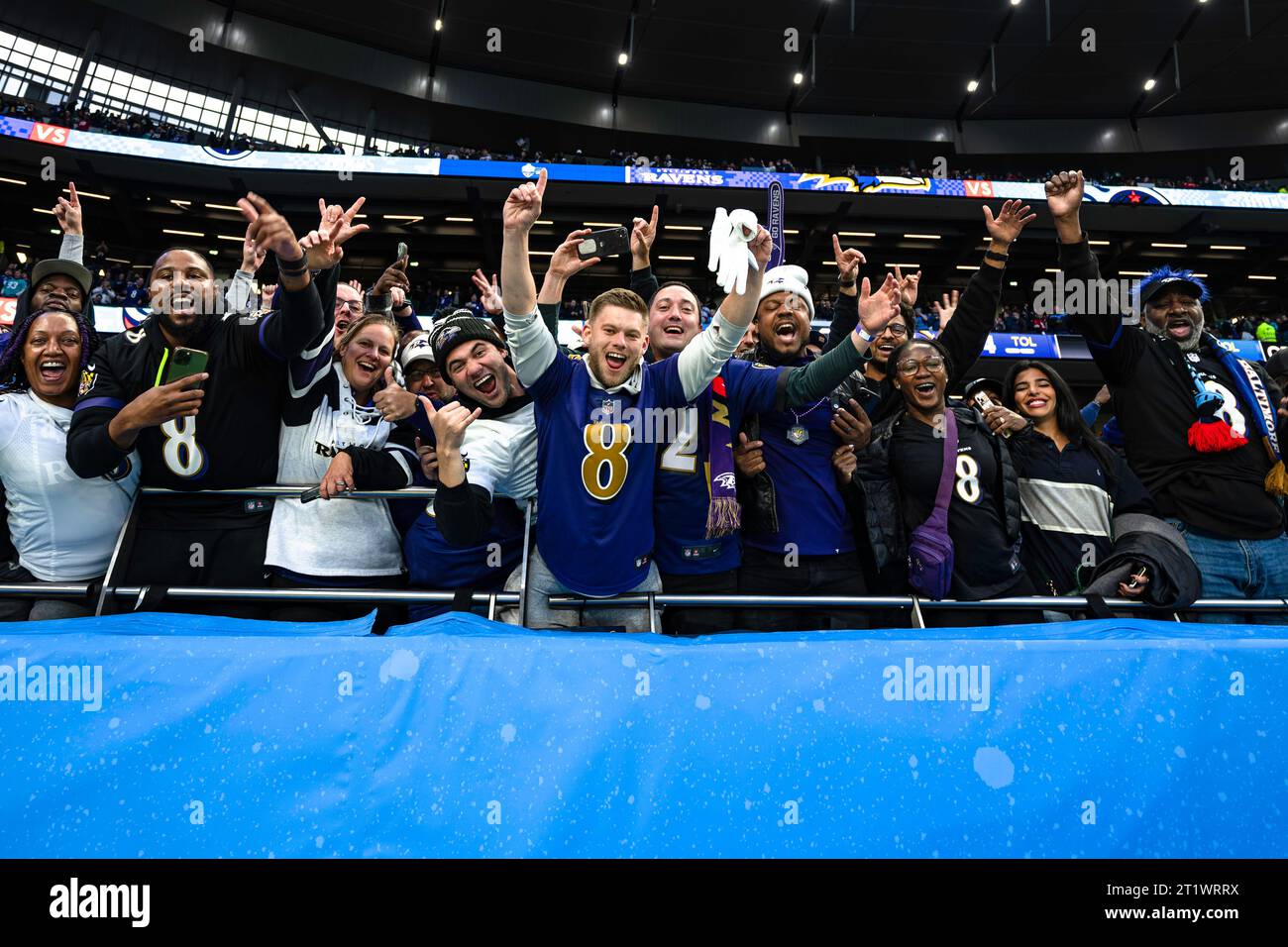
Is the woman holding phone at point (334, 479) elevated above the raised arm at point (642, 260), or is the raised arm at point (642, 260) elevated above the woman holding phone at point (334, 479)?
the raised arm at point (642, 260)

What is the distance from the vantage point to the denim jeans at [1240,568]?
2.85m

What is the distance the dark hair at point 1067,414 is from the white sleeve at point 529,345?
2.00m

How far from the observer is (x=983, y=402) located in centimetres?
333

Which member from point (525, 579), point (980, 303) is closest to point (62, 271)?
point (525, 579)

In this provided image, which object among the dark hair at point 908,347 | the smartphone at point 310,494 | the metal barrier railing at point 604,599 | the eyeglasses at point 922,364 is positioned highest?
the dark hair at point 908,347

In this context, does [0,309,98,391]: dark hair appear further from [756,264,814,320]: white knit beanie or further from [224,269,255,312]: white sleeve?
[756,264,814,320]: white knit beanie

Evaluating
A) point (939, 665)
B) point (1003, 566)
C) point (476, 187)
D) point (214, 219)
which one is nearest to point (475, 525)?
point (939, 665)

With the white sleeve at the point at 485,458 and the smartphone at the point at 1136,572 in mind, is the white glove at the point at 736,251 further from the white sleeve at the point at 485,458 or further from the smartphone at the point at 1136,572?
the smartphone at the point at 1136,572

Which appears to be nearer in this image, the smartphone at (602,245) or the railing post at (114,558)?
the railing post at (114,558)

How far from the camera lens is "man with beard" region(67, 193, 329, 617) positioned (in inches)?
101

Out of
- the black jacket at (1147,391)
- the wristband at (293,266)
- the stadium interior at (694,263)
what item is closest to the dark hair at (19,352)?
the stadium interior at (694,263)

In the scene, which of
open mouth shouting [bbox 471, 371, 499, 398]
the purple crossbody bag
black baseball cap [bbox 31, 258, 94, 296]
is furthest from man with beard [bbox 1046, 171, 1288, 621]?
black baseball cap [bbox 31, 258, 94, 296]
